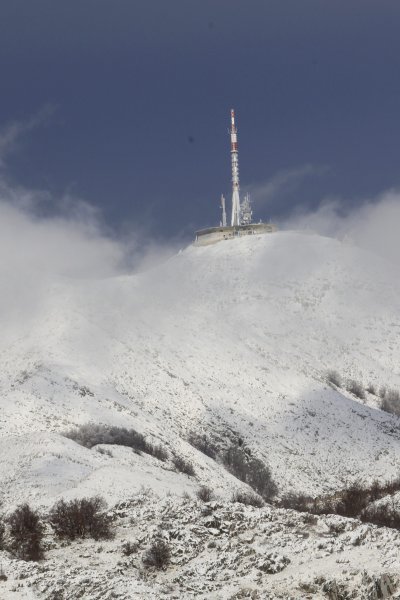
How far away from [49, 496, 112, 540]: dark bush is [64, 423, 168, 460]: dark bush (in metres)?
32.8

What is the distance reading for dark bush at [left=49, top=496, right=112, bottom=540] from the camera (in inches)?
1326

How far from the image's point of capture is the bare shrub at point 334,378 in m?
123

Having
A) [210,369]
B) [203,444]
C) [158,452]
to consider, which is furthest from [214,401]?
[158,452]

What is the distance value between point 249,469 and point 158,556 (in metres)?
53.1

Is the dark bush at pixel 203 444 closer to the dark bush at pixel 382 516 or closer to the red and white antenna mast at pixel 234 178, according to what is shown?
the dark bush at pixel 382 516

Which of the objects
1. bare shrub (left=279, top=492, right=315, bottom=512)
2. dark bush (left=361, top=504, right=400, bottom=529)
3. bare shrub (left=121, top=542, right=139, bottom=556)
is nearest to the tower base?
bare shrub (left=279, top=492, right=315, bottom=512)

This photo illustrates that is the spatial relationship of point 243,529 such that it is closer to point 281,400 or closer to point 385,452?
point 385,452

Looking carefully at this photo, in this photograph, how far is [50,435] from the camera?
208 ft

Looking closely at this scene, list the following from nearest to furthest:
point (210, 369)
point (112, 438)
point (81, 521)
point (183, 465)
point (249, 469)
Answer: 1. point (81, 521)
2. point (112, 438)
3. point (183, 465)
4. point (249, 469)
5. point (210, 369)

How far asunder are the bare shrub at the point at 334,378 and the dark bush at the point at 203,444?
39302 millimetres

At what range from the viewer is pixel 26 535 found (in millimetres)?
33375

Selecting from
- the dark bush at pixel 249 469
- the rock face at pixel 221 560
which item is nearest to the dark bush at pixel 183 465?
the dark bush at pixel 249 469

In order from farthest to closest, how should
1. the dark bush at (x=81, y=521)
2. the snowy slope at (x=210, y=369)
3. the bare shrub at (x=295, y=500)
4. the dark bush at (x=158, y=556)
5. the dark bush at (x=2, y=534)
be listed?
the bare shrub at (x=295, y=500), the snowy slope at (x=210, y=369), the dark bush at (x=81, y=521), the dark bush at (x=2, y=534), the dark bush at (x=158, y=556)

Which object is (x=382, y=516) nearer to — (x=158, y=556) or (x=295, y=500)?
(x=158, y=556)
